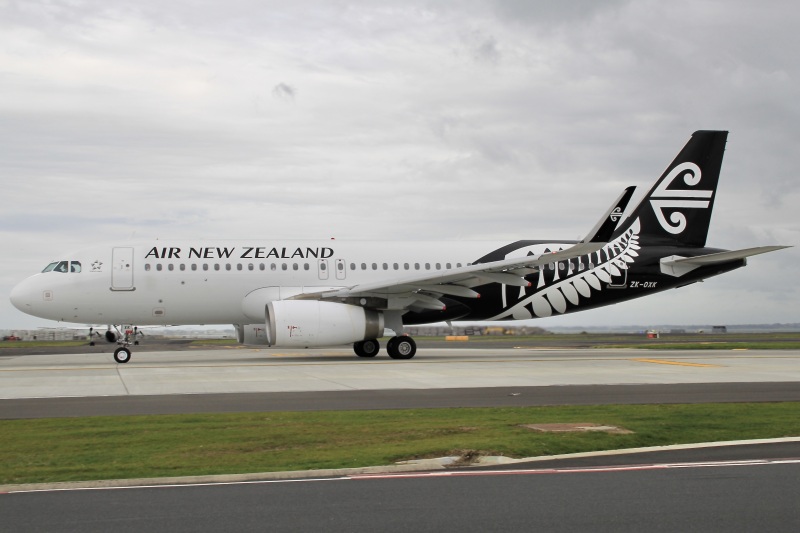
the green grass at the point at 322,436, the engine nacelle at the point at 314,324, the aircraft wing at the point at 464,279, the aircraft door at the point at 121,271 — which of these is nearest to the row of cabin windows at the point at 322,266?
the aircraft door at the point at 121,271

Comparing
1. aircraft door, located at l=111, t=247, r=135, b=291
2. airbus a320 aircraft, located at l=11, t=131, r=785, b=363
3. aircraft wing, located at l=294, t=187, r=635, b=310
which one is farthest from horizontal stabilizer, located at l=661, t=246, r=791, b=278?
aircraft door, located at l=111, t=247, r=135, b=291

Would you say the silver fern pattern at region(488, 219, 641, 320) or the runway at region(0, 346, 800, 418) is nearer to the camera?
the runway at region(0, 346, 800, 418)

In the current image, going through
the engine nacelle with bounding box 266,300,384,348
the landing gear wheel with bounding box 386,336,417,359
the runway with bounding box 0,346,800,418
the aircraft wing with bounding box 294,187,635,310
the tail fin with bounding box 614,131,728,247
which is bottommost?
the runway with bounding box 0,346,800,418

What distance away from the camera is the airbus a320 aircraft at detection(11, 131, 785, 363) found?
27969 mm

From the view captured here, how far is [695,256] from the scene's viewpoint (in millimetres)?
32531

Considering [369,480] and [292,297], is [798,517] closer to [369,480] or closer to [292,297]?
[369,480]

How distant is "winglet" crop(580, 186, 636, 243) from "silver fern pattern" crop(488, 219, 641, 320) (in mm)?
4145

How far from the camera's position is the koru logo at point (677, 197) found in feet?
108

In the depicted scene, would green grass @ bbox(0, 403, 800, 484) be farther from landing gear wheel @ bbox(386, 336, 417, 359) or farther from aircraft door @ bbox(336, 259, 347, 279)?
aircraft door @ bbox(336, 259, 347, 279)

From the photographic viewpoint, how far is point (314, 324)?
2728 cm

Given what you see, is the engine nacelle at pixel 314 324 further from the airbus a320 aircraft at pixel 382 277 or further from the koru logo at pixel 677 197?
the koru logo at pixel 677 197

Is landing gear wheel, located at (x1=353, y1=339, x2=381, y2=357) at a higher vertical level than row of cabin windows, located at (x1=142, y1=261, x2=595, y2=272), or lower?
lower

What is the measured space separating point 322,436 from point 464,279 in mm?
17542

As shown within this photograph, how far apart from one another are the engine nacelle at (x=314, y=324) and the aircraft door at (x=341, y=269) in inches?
101
